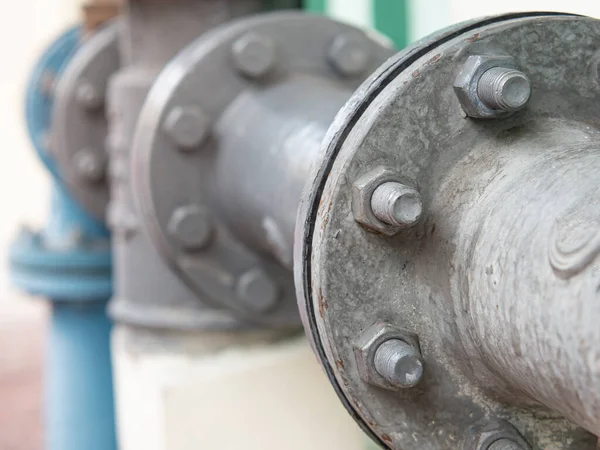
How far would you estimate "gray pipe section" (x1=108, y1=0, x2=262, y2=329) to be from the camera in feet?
3.22

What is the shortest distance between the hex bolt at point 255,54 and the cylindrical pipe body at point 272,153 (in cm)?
2

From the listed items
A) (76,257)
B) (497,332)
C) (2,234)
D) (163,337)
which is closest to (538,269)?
(497,332)

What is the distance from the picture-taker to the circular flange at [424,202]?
0.40 meters

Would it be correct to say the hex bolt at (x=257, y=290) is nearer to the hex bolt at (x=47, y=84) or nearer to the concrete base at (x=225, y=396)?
the concrete base at (x=225, y=396)

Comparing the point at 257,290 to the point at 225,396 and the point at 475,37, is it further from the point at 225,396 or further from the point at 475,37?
the point at 475,37

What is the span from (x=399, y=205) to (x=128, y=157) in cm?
66

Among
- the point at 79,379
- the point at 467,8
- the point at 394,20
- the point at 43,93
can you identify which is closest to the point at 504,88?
the point at 467,8

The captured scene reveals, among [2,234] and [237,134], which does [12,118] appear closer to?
[2,234]

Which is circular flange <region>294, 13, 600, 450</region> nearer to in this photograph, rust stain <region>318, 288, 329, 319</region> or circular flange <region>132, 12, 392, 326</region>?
rust stain <region>318, 288, 329, 319</region>

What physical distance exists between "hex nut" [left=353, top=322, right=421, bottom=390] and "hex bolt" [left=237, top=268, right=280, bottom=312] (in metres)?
0.42

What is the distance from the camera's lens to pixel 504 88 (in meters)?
0.39

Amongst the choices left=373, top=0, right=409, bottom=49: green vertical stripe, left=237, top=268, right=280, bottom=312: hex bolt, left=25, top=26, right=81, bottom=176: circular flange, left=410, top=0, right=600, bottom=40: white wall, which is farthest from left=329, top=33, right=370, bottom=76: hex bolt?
left=25, top=26, right=81, bottom=176: circular flange

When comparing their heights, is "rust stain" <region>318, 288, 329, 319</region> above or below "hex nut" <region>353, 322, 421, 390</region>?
above

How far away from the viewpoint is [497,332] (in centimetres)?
36
